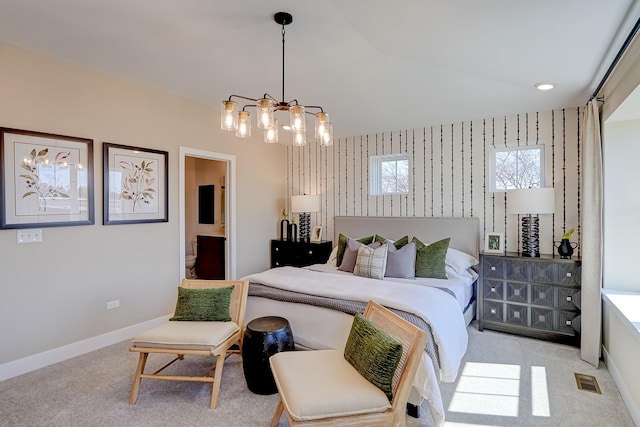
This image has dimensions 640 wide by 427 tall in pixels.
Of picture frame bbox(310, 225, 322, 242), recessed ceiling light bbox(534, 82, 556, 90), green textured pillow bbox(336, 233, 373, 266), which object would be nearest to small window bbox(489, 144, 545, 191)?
recessed ceiling light bbox(534, 82, 556, 90)

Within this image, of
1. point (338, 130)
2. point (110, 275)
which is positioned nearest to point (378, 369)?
point (110, 275)

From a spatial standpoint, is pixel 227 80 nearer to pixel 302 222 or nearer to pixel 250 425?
pixel 302 222

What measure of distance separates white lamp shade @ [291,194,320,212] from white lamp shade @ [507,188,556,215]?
8.59 ft

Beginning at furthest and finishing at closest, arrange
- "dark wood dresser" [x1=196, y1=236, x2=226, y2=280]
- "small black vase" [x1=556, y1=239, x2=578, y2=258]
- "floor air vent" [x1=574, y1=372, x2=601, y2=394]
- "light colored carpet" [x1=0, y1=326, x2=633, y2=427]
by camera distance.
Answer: "dark wood dresser" [x1=196, y1=236, x2=226, y2=280], "small black vase" [x1=556, y1=239, x2=578, y2=258], "floor air vent" [x1=574, y1=372, x2=601, y2=394], "light colored carpet" [x1=0, y1=326, x2=633, y2=427]

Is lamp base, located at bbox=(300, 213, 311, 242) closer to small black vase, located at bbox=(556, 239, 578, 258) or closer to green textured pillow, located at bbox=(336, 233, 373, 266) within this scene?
green textured pillow, located at bbox=(336, 233, 373, 266)

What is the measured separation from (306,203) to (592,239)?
3358mm

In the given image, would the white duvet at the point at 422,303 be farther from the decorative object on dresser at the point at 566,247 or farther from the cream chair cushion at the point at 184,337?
the decorative object on dresser at the point at 566,247

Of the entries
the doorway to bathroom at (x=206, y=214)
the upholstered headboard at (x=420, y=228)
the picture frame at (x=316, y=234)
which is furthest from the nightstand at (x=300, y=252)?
the doorway to bathroom at (x=206, y=214)

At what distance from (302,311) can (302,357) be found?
0.66 metres

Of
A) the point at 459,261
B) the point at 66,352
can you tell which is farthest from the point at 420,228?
the point at 66,352

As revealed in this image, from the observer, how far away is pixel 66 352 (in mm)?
2988

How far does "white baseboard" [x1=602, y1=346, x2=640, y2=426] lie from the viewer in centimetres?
211

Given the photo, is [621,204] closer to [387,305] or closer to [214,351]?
[387,305]

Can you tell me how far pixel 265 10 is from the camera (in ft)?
7.38
